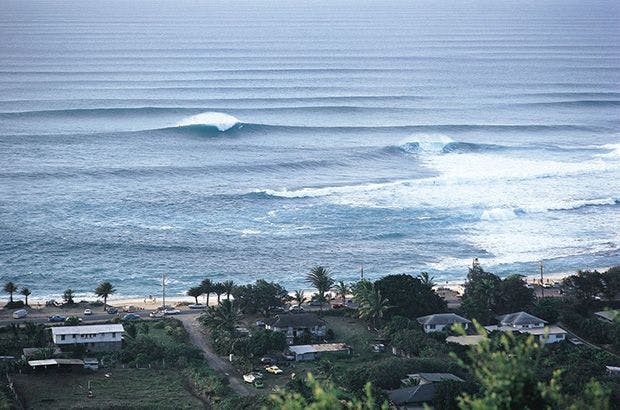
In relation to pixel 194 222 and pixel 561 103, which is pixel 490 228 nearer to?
pixel 194 222

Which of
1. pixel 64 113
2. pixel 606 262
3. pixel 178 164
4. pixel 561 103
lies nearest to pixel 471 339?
pixel 606 262

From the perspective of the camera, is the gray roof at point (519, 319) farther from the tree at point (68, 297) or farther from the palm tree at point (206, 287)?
the tree at point (68, 297)

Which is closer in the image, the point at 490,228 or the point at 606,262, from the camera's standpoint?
the point at 606,262

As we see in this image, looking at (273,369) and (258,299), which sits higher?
(258,299)

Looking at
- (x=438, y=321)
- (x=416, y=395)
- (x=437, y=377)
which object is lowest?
(x=416, y=395)

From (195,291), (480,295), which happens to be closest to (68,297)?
(195,291)

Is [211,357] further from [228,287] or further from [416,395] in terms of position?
[416,395]
